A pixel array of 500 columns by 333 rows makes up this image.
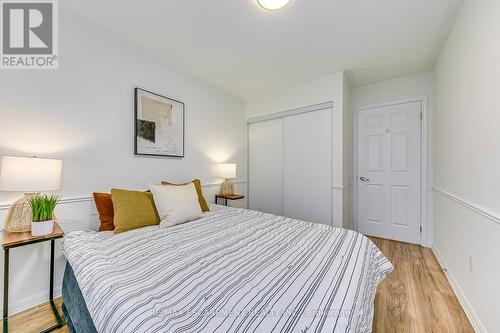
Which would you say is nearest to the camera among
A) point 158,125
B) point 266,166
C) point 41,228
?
point 41,228

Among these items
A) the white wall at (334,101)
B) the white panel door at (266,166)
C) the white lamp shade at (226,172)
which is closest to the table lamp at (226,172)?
the white lamp shade at (226,172)

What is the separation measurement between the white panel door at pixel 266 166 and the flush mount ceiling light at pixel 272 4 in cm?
195

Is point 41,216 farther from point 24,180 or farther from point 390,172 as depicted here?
point 390,172

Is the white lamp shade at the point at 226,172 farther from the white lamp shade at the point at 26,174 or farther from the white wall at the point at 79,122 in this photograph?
the white lamp shade at the point at 26,174

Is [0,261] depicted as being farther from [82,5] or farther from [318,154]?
[318,154]

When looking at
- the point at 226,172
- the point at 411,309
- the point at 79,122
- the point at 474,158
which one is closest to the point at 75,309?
the point at 79,122

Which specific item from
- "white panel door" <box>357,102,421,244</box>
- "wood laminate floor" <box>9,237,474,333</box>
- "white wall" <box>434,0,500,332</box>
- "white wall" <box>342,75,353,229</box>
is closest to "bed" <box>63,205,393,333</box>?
"wood laminate floor" <box>9,237,474,333</box>

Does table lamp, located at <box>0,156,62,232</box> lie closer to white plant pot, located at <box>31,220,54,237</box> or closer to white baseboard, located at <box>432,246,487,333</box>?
white plant pot, located at <box>31,220,54,237</box>

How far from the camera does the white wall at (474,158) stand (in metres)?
1.21

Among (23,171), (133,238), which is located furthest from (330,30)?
(23,171)

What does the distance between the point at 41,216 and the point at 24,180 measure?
26 cm

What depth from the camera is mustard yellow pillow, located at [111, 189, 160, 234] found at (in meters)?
1.69

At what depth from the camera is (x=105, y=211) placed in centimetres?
177

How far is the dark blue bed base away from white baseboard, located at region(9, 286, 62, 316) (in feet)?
0.97
